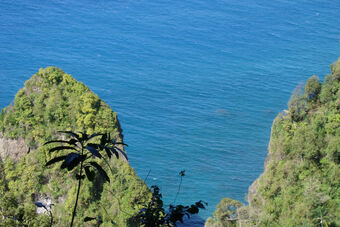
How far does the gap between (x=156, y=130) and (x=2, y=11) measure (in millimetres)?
30257

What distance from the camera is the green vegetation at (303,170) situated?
14.6 metres

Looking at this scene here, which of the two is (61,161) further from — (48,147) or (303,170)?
(303,170)

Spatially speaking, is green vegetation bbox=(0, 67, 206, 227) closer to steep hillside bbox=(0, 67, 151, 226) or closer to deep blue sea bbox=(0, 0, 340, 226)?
steep hillside bbox=(0, 67, 151, 226)

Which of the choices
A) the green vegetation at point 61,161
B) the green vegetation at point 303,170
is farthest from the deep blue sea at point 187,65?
the green vegetation at point 61,161

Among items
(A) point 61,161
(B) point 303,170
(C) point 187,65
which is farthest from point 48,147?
(C) point 187,65

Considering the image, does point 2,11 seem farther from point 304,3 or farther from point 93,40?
point 304,3

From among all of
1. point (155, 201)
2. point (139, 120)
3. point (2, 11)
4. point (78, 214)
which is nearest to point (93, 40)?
point (2, 11)

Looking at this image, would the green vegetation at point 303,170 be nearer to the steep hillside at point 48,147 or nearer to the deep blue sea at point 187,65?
the steep hillside at point 48,147

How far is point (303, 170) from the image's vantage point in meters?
16.1

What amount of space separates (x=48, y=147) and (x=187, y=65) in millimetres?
27785

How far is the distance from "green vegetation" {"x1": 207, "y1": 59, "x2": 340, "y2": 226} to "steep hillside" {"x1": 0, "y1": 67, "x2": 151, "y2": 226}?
147 inches

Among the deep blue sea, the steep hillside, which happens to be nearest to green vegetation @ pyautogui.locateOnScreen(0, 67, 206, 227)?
the steep hillside

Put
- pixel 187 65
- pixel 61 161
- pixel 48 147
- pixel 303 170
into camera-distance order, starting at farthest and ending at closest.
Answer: pixel 187 65 < pixel 48 147 < pixel 61 161 < pixel 303 170

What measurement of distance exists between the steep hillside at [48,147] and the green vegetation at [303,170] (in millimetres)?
3722
